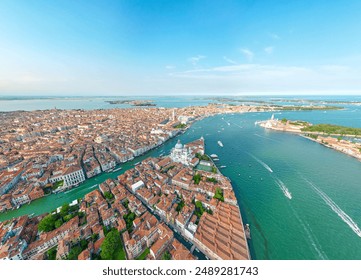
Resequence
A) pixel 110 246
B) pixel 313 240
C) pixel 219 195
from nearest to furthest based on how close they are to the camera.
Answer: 1. pixel 110 246
2. pixel 313 240
3. pixel 219 195

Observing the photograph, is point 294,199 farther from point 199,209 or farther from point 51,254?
point 51,254

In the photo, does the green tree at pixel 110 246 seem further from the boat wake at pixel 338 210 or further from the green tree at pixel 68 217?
the boat wake at pixel 338 210

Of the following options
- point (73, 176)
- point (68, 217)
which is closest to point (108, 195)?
point (68, 217)

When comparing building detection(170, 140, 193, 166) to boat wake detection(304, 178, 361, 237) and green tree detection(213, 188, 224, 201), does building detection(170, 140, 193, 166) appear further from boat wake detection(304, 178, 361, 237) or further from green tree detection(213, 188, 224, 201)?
boat wake detection(304, 178, 361, 237)

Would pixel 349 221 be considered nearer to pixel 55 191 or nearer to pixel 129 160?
pixel 129 160

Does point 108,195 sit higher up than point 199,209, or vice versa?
point 108,195
